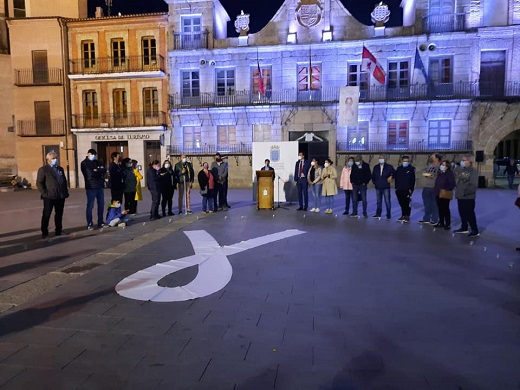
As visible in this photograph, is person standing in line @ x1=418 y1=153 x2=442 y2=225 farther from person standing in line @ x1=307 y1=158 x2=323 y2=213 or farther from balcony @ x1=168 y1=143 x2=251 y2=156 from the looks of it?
balcony @ x1=168 y1=143 x2=251 y2=156

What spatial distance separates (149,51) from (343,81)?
42.3 feet

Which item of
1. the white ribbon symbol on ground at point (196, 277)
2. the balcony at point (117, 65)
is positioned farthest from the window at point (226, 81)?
the white ribbon symbol on ground at point (196, 277)

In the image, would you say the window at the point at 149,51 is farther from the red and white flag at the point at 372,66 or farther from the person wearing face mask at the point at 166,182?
the person wearing face mask at the point at 166,182

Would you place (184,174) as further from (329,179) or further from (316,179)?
(329,179)

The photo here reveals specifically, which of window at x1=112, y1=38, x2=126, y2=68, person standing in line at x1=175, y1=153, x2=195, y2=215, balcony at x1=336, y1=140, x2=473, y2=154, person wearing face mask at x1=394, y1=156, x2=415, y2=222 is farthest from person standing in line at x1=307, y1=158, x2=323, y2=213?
window at x1=112, y1=38, x2=126, y2=68

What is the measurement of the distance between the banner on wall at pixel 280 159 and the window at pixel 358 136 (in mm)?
10926

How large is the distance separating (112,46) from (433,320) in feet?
91.1

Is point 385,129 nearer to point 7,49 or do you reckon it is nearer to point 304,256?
point 304,256

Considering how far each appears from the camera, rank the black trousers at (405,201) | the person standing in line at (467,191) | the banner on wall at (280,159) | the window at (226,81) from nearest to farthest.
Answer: the person standing in line at (467,191)
the black trousers at (405,201)
the banner on wall at (280,159)
the window at (226,81)

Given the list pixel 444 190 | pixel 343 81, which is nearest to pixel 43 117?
pixel 343 81

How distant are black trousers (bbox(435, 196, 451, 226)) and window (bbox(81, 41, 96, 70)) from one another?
81.6ft

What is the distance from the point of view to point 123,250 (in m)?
7.43

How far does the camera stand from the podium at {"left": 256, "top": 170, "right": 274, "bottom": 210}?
508 inches

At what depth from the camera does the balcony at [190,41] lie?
25.5 metres
